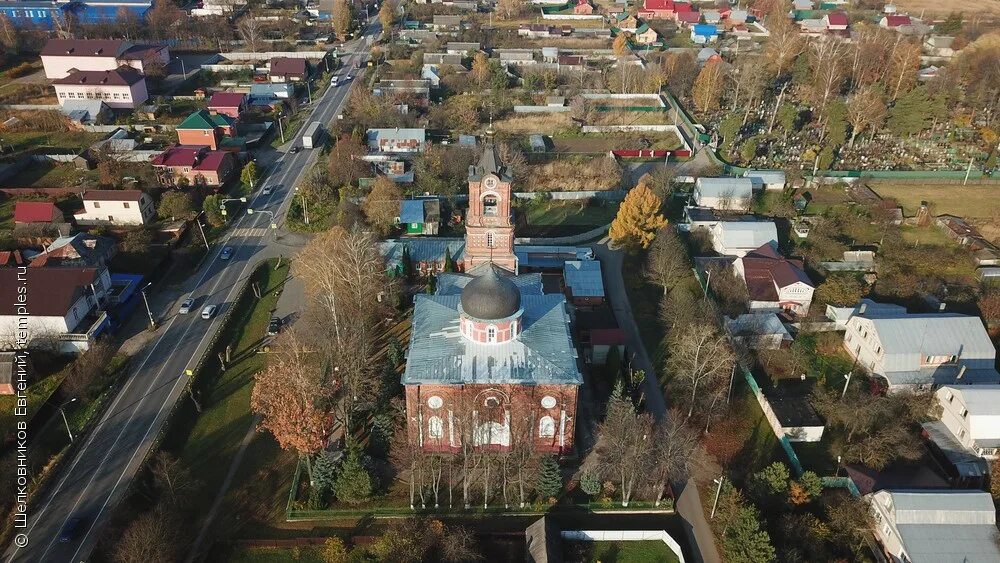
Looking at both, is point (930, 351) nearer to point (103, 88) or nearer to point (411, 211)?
point (411, 211)

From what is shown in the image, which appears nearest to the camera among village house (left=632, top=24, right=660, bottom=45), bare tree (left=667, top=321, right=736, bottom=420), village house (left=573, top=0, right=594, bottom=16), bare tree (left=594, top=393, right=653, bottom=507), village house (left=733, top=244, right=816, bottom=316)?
bare tree (left=594, top=393, right=653, bottom=507)

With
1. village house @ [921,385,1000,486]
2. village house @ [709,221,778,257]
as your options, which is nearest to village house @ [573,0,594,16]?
village house @ [709,221,778,257]

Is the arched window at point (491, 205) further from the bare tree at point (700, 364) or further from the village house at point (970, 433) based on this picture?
the village house at point (970, 433)

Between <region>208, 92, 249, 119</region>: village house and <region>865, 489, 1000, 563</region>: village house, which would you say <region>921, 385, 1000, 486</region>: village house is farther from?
<region>208, 92, 249, 119</region>: village house

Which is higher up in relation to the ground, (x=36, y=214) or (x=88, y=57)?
(x=88, y=57)

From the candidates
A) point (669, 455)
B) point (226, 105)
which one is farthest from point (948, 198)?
point (226, 105)

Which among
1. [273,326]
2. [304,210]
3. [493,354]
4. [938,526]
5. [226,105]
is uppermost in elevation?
[493,354]
